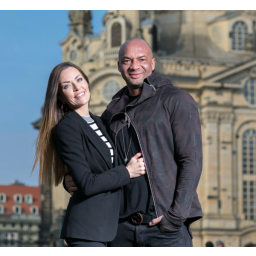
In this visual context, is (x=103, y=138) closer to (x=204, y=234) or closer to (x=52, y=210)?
(x=204, y=234)

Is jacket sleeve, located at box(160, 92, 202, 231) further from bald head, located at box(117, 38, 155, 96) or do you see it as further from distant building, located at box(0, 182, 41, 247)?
distant building, located at box(0, 182, 41, 247)

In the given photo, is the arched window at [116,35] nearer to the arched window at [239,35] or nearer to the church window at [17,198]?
the arched window at [239,35]

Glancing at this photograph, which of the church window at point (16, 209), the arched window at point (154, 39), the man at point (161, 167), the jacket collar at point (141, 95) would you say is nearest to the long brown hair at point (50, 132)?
the man at point (161, 167)

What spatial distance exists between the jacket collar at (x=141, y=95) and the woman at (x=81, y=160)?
13cm

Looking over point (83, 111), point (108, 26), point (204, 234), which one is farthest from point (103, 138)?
point (108, 26)

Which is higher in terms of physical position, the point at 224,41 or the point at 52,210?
the point at 224,41

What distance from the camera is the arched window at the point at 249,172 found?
32.9 metres

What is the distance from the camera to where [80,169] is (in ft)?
12.3

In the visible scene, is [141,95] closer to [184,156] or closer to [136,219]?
[184,156]

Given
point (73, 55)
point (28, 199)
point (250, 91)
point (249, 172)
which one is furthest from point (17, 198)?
point (250, 91)

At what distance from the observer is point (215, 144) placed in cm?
Answer: 3266

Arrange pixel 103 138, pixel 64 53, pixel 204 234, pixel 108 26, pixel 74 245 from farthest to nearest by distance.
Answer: pixel 64 53 → pixel 108 26 → pixel 204 234 → pixel 103 138 → pixel 74 245

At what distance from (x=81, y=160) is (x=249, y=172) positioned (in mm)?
30290

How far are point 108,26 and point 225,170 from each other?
10.2 m
